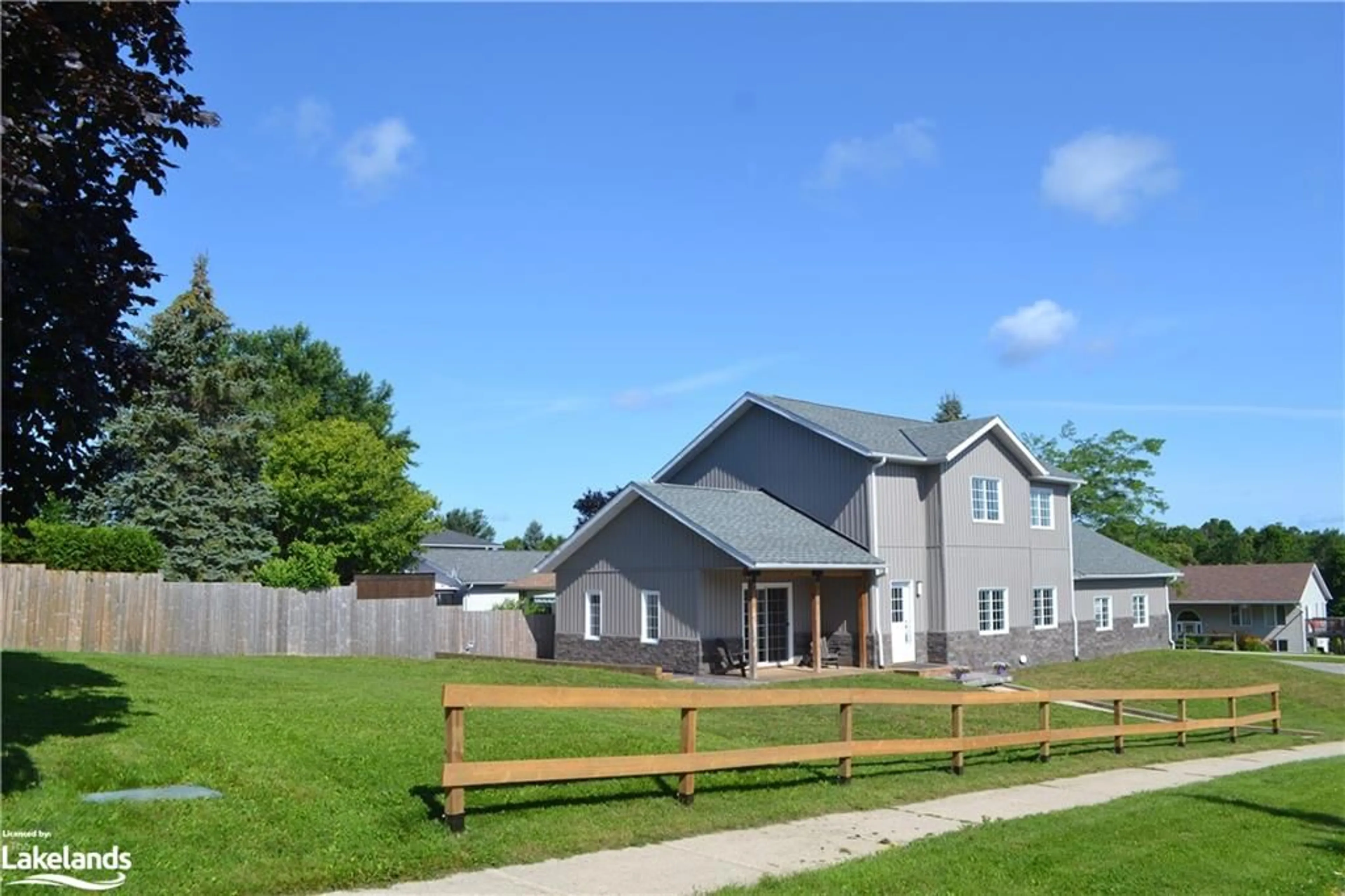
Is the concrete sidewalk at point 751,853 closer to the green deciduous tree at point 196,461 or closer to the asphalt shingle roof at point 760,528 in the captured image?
the asphalt shingle roof at point 760,528

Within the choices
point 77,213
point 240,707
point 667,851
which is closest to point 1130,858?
point 667,851

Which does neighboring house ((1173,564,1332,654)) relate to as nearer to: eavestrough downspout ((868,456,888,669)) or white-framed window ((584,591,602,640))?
eavestrough downspout ((868,456,888,669))

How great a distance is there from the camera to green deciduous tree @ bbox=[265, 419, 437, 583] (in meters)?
43.6

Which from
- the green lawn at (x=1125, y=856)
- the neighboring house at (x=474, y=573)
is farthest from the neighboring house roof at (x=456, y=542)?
the green lawn at (x=1125, y=856)

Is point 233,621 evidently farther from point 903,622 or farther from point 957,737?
point 957,737

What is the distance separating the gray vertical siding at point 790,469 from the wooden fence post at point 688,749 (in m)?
20.6

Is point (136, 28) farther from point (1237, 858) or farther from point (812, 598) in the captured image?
point (812, 598)

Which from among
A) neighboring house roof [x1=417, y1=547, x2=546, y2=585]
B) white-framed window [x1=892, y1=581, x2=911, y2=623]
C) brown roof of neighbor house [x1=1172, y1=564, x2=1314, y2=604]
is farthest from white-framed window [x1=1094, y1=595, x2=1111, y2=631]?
brown roof of neighbor house [x1=1172, y1=564, x2=1314, y2=604]

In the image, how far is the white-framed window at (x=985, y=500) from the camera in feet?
108

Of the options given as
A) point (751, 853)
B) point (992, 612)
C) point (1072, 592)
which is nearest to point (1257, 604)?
point (1072, 592)

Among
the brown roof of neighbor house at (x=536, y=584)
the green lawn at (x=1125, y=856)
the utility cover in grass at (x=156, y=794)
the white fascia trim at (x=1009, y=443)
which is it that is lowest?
the green lawn at (x=1125, y=856)

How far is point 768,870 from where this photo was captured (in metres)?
8.20

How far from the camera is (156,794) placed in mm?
8062

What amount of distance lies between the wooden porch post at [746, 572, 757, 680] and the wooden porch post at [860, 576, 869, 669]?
379 centimetres
